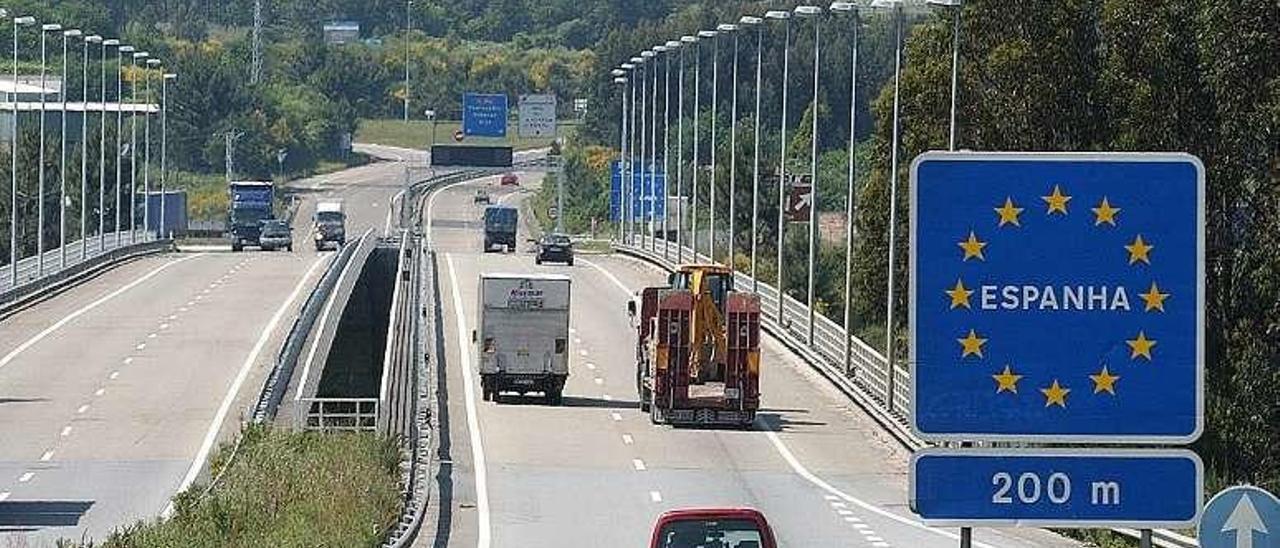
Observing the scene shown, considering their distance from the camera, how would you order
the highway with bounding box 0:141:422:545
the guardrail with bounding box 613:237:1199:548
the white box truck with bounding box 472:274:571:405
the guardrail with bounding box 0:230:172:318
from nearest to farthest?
the highway with bounding box 0:141:422:545 → the guardrail with bounding box 613:237:1199:548 → the white box truck with bounding box 472:274:571:405 → the guardrail with bounding box 0:230:172:318

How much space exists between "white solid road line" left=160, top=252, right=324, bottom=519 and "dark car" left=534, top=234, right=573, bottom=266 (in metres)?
13.3

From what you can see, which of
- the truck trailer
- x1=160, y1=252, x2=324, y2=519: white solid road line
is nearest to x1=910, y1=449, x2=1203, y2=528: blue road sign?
x1=160, y1=252, x2=324, y2=519: white solid road line

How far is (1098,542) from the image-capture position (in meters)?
38.4

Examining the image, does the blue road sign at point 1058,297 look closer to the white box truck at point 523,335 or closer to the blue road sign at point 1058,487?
Result: the blue road sign at point 1058,487

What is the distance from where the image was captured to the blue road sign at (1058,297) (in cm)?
1181

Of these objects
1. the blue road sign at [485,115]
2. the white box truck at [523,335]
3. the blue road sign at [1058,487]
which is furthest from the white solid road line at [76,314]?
the blue road sign at [1058,487]

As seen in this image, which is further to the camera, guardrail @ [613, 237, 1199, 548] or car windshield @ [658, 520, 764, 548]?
guardrail @ [613, 237, 1199, 548]

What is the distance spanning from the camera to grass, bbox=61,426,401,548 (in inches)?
1216

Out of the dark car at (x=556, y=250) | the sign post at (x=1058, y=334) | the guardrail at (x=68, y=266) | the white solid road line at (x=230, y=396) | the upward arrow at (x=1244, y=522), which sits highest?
the sign post at (x=1058, y=334)

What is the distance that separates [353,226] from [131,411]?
362 feet

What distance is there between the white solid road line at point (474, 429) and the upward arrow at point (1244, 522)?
2557 centimetres

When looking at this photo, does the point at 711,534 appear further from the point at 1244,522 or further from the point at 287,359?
the point at 287,359

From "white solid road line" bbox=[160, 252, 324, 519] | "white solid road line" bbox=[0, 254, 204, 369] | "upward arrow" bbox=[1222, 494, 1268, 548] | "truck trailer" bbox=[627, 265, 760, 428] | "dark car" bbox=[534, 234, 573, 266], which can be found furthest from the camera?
"dark car" bbox=[534, 234, 573, 266]

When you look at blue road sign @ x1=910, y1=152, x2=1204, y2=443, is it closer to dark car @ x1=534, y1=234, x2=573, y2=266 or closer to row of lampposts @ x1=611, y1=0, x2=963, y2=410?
row of lampposts @ x1=611, y1=0, x2=963, y2=410
